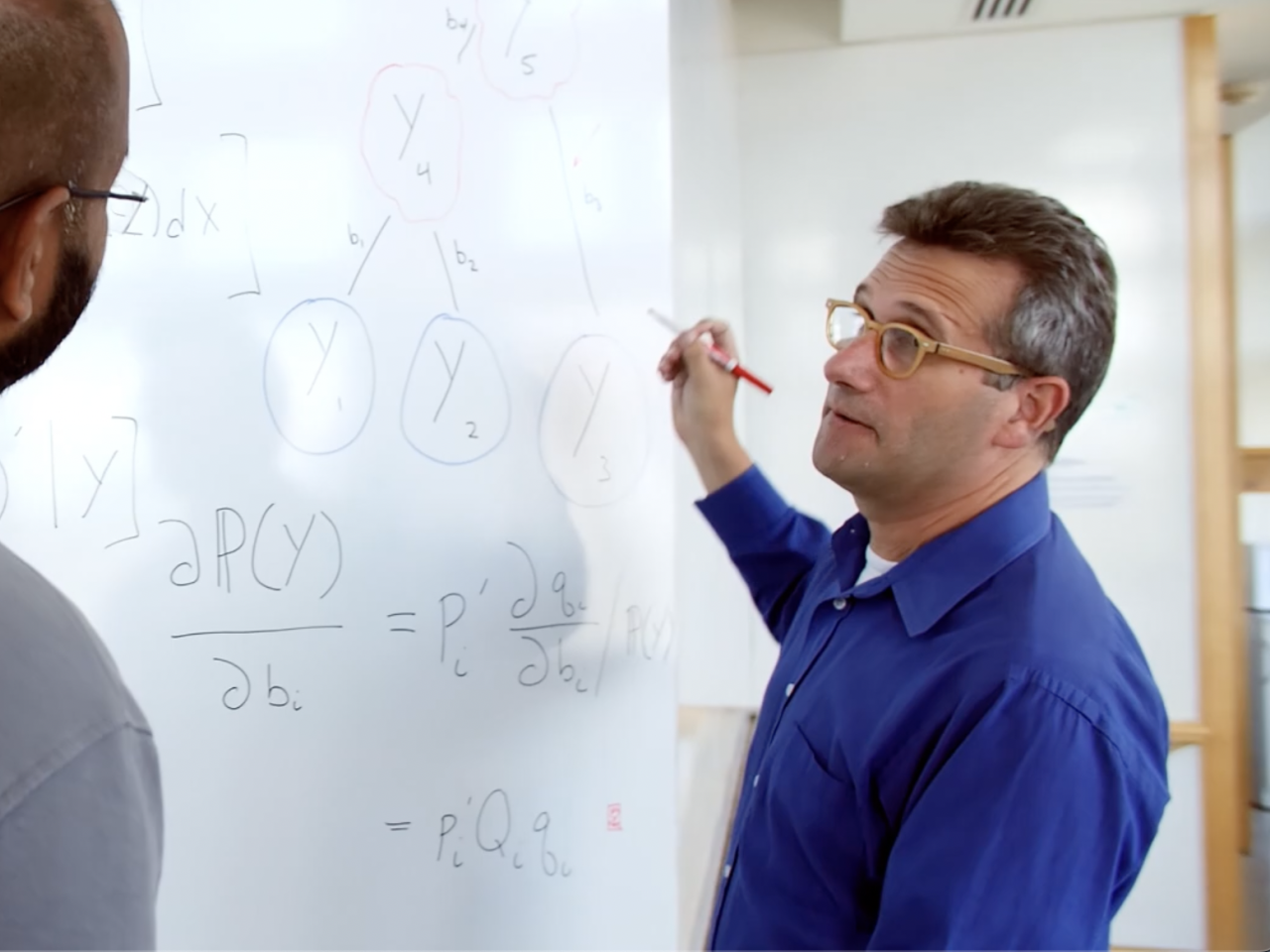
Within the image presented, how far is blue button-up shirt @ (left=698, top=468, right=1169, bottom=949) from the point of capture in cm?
61

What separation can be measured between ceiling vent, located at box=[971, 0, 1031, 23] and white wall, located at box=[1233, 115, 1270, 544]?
1.09m

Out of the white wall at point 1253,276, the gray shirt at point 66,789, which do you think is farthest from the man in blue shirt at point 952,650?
the white wall at point 1253,276

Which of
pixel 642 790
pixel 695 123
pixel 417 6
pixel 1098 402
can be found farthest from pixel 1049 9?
pixel 642 790

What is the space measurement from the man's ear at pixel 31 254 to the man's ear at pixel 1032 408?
83cm

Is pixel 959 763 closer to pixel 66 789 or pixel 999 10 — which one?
pixel 66 789

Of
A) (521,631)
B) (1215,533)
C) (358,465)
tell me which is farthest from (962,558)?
(1215,533)

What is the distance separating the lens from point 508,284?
78 centimetres

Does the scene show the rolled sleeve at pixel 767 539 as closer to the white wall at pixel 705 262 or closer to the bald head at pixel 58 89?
the white wall at pixel 705 262

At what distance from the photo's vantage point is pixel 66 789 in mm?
407

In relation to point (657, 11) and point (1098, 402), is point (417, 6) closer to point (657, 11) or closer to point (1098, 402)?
point (657, 11)

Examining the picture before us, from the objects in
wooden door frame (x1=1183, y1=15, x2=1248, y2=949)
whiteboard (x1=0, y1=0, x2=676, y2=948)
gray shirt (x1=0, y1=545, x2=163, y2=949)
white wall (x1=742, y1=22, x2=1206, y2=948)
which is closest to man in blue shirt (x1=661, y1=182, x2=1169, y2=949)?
whiteboard (x1=0, y1=0, x2=676, y2=948)

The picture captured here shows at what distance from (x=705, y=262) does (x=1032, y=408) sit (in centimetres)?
68

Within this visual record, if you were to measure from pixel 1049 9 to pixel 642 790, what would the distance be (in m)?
2.01

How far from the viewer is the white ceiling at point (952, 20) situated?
1.86m
